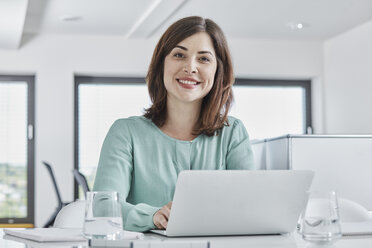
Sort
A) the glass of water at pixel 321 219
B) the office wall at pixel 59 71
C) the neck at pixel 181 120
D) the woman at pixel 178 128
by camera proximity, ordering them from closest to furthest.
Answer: the glass of water at pixel 321 219, the woman at pixel 178 128, the neck at pixel 181 120, the office wall at pixel 59 71

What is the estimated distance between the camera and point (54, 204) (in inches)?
253

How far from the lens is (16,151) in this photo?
6531mm

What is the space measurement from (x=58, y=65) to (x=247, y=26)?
2129 millimetres

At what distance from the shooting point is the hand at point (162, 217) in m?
1.28

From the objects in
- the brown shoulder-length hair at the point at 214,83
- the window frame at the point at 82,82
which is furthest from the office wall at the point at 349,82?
the brown shoulder-length hair at the point at 214,83

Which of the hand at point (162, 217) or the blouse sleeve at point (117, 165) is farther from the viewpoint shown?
the blouse sleeve at point (117, 165)

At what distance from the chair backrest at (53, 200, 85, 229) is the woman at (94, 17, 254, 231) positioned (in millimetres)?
94

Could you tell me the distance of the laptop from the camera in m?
1.11

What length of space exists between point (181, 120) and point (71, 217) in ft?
1.51

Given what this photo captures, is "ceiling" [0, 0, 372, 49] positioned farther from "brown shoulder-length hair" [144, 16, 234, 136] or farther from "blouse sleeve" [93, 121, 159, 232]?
"blouse sleeve" [93, 121, 159, 232]

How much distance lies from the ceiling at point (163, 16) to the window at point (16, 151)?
1.84ft

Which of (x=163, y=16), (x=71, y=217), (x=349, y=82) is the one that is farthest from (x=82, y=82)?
(x=71, y=217)

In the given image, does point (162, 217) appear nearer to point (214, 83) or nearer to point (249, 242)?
point (249, 242)

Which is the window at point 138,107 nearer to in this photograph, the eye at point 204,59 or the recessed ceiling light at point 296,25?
the recessed ceiling light at point 296,25
